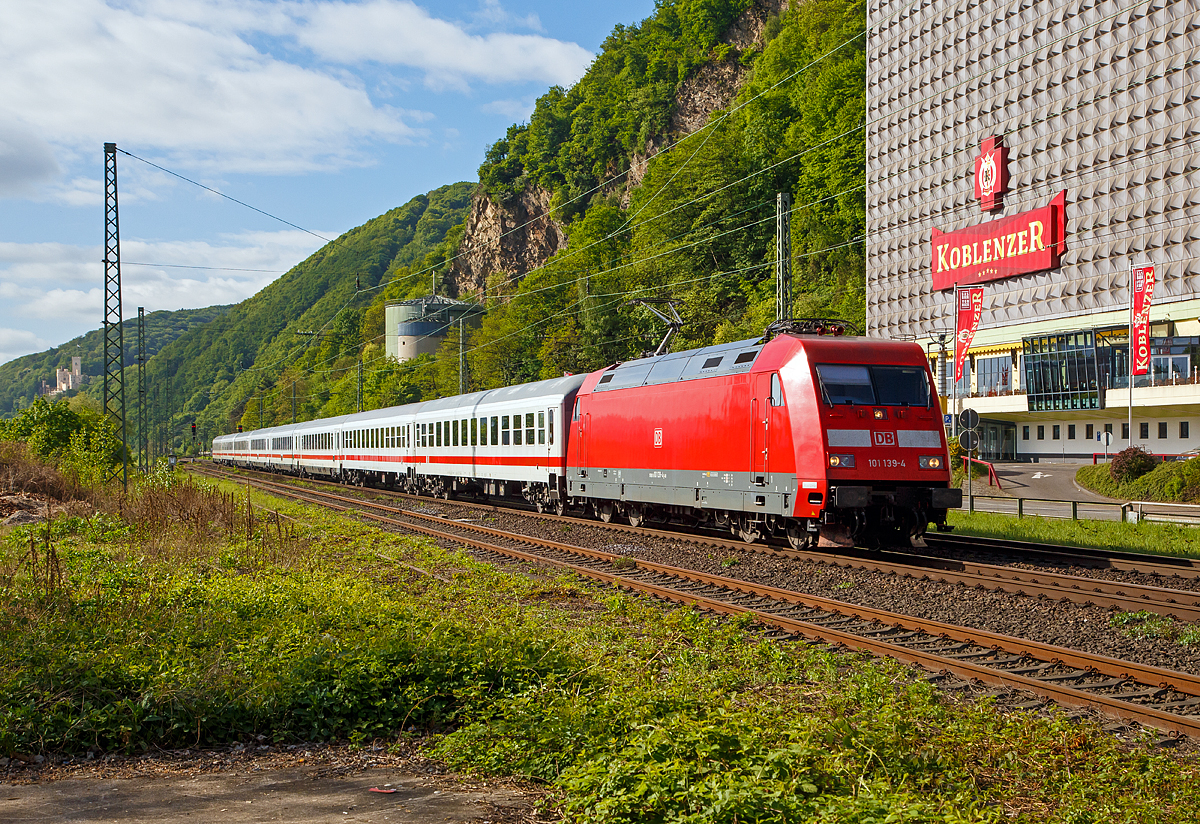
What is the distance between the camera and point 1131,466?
36562mm

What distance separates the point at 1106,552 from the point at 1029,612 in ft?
20.5

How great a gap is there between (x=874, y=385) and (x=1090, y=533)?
859cm

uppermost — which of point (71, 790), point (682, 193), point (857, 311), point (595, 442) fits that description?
point (682, 193)

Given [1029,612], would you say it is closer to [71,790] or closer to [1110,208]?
Answer: [71,790]

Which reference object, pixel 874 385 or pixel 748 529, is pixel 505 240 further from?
pixel 874 385

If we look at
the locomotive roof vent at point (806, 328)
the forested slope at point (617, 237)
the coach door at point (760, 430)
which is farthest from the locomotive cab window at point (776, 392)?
the forested slope at point (617, 237)

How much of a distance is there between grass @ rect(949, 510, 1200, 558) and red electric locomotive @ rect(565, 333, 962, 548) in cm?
502

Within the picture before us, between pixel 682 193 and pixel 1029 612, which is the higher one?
pixel 682 193

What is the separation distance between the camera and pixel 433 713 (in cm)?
675

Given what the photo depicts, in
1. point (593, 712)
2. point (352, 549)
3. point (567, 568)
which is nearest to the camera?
point (593, 712)

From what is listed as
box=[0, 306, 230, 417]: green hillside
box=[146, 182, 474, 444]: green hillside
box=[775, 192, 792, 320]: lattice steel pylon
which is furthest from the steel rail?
box=[0, 306, 230, 417]: green hillside

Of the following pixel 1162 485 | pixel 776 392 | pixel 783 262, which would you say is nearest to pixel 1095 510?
pixel 1162 485

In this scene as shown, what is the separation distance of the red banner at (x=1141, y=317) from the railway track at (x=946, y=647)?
145 ft

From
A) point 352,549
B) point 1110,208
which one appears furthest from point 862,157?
point 352,549
